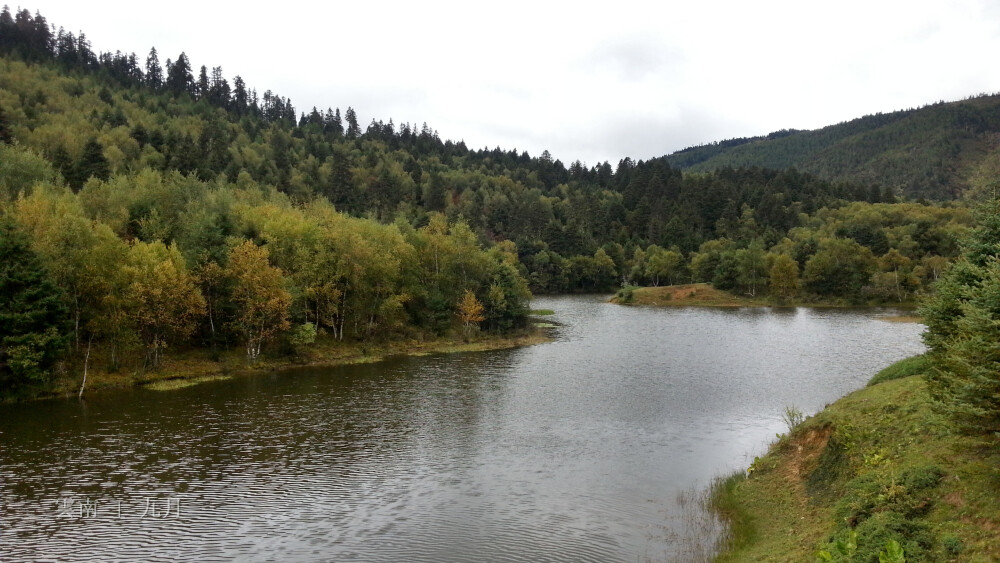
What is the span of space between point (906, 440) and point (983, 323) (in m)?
8.28

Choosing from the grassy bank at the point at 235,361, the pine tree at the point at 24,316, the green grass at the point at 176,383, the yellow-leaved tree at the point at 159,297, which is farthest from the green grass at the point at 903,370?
the pine tree at the point at 24,316

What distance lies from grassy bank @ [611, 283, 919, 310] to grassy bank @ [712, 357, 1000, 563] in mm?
129274

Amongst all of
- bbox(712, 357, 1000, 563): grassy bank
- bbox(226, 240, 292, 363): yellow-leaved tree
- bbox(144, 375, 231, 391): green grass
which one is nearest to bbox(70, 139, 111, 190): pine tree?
bbox(226, 240, 292, 363): yellow-leaved tree

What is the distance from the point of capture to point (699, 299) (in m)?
162

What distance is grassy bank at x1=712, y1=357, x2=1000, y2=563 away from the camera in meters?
17.4

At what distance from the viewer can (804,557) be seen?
19594mm

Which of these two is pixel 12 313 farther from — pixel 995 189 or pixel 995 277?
pixel 995 189

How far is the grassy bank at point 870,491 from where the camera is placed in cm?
1742

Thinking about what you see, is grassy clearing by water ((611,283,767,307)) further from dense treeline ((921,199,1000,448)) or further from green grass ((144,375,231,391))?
dense treeline ((921,199,1000,448))

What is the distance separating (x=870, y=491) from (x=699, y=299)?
147121 mm

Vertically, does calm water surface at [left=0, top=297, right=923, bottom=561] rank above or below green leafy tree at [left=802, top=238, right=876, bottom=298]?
below

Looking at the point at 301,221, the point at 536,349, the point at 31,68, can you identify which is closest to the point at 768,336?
the point at 536,349

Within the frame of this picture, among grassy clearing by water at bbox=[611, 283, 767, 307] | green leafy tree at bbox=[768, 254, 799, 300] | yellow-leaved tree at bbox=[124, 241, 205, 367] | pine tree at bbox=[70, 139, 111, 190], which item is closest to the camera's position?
yellow-leaved tree at bbox=[124, 241, 205, 367]

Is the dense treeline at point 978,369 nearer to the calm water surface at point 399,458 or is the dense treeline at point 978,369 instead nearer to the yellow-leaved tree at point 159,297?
the calm water surface at point 399,458
